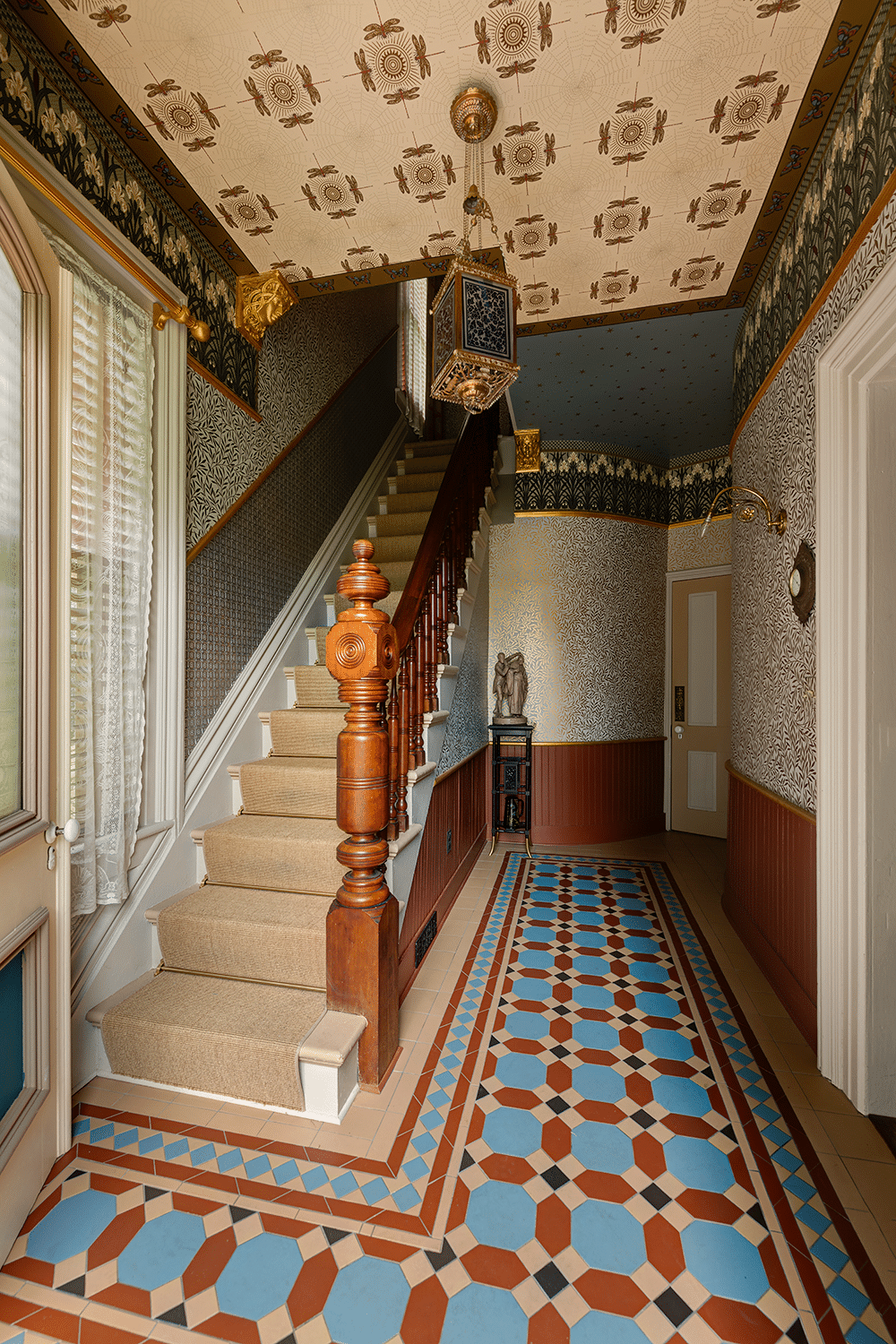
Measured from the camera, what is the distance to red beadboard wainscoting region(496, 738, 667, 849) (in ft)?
16.1

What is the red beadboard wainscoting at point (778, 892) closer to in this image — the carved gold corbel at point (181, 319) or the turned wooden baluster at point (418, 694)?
the turned wooden baluster at point (418, 694)

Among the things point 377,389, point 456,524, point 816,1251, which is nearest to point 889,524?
point 816,1251

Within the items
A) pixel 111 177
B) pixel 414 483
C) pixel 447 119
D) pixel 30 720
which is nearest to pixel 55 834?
pixel 30 720

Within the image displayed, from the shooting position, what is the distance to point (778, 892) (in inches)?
101

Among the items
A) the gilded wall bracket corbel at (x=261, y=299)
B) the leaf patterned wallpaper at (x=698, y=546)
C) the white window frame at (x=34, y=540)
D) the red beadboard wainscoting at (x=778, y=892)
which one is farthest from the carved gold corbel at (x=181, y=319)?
the leaf patterned wallpaper at (x=698, y=546)

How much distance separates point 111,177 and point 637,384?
314 cm

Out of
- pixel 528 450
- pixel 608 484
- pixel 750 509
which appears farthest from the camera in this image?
pixel 608 484

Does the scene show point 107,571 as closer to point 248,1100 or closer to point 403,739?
point 403,739

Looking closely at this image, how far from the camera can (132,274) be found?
2121mm

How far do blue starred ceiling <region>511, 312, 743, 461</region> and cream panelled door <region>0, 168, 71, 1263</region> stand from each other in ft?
8.40

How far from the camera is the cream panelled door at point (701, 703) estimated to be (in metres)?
5.07

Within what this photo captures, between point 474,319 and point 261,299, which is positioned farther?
point 261,299

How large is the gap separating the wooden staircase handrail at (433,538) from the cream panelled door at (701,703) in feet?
8.12

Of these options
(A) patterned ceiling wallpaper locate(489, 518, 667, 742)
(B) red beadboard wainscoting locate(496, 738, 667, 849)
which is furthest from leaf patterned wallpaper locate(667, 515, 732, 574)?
(B) red beadboard wainscoting locate(496, 738, 667, 849)
